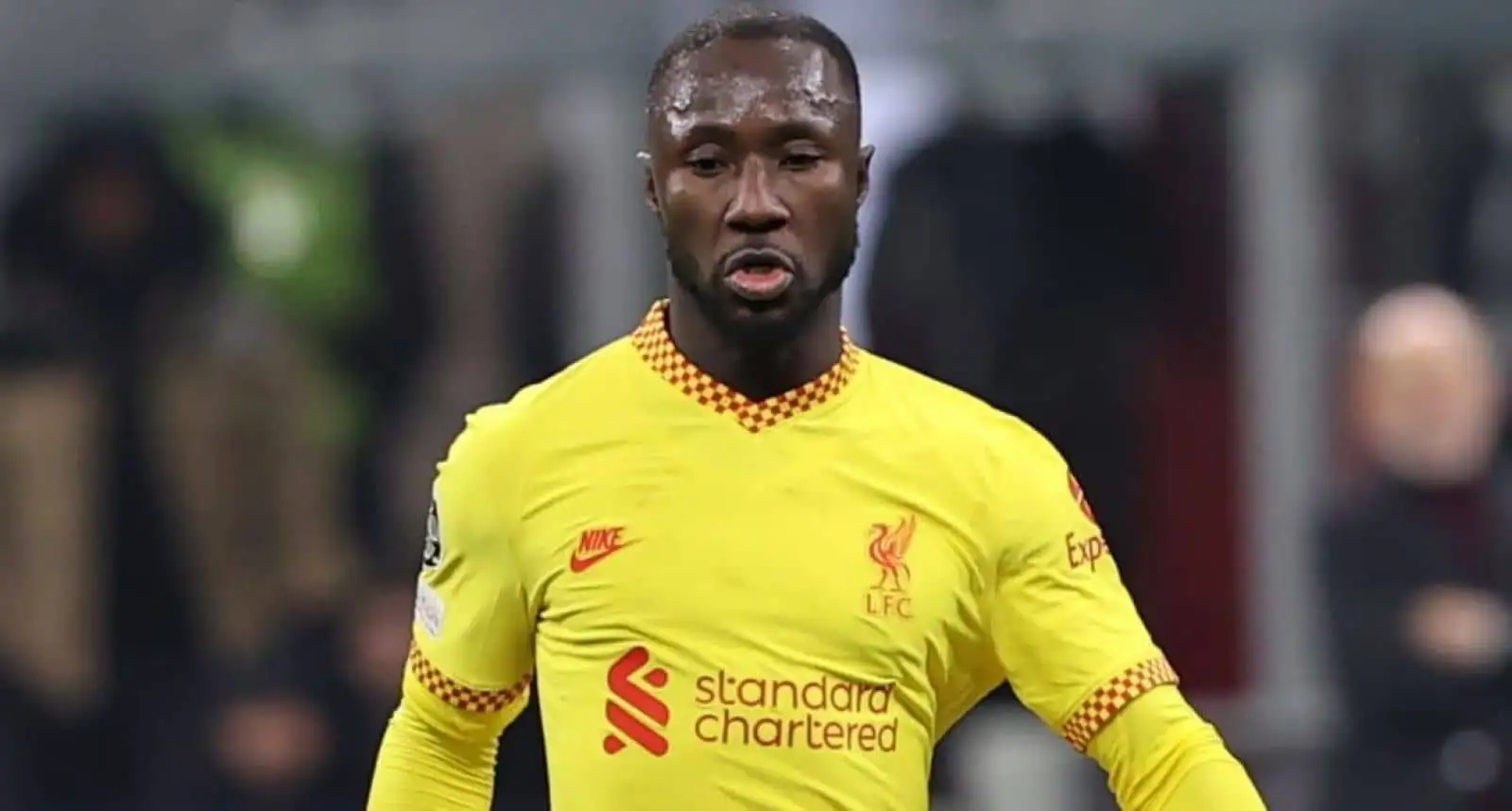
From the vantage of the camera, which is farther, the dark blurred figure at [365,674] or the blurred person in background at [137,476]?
the blurred person in background at [137,476]

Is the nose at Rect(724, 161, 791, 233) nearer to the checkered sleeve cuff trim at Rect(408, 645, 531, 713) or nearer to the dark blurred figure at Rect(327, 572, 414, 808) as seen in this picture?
the checkered sleeve cuff trim at Rect(408, 645, 531, 713)

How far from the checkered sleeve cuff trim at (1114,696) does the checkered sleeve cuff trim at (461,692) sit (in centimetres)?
61

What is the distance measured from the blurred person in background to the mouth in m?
4.22

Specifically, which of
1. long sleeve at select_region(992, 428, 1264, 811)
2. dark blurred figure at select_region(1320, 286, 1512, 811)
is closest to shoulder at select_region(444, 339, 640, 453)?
long sleeve at select_region(992, 428, 1264, 811)

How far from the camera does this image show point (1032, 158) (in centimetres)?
730

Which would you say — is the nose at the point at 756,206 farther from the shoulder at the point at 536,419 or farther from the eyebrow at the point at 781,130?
the shoulder at the point at 536,419

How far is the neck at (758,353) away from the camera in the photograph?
3422mm

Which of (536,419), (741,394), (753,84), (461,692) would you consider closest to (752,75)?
(753,84)

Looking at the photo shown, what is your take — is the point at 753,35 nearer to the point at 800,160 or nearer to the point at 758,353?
the point at 800,160

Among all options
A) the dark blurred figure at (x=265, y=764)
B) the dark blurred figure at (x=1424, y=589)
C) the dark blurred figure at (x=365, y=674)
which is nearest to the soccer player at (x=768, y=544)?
the dark blurred figure at (x=1424, y=589)

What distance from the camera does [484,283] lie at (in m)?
7.41

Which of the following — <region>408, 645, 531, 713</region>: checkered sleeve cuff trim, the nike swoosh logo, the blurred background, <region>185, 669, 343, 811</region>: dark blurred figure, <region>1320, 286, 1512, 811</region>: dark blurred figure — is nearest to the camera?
the nike swoosh logo

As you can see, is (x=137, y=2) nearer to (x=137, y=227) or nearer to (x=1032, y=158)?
(x=137, y=227)

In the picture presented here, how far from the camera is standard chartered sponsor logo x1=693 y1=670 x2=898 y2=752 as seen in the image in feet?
10.9
